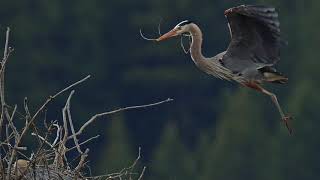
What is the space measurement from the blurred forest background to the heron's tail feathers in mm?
21572

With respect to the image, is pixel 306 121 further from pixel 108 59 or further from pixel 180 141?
pixel 108 59

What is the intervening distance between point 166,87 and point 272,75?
3226 centimetres

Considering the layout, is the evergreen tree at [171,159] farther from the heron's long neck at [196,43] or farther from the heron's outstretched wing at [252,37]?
the heron's long neck at [196,43]

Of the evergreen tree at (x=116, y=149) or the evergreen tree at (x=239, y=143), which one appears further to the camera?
the evergreen tree at (x=239, y=143)

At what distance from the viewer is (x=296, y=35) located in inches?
1838

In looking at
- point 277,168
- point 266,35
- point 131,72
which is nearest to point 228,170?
point 277,168

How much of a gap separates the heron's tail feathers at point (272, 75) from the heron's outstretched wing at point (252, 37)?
0.13 feet

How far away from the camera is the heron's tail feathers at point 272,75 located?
12272mm

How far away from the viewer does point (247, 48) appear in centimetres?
1244

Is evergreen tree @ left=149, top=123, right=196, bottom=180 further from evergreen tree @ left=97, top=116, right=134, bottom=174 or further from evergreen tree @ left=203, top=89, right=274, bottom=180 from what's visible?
evergreen tree @ left=97, top=116, right=134, bottom=174

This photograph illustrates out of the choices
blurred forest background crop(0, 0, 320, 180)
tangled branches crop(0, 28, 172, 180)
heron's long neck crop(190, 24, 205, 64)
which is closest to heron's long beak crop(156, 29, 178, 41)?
heron's long neck crop(190, 24, 205, 64)

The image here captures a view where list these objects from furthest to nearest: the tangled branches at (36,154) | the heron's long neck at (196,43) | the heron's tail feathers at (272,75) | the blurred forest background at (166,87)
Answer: the blurred forest background at (166,87), the heron's tail feathers at (272,75), the heron's long neck at (196,43), the tangled branches at (36,154)

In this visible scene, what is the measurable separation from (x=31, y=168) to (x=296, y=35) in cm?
3725

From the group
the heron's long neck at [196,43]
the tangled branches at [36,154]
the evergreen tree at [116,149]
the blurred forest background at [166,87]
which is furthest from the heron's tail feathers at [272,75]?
the blurred forest background at [166,87]
